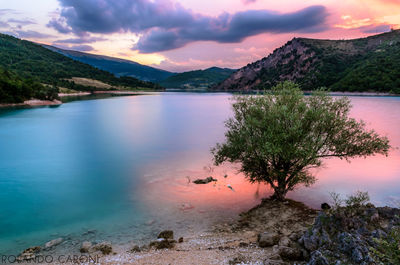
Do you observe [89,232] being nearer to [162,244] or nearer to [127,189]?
[162,244]

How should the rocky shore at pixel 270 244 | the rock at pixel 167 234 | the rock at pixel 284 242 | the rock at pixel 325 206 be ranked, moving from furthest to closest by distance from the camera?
the rock at pixel 325 206 < the rock at pixel 167 234 < the rock at pixel 284 242 < the rocky shore at pixel 270 244

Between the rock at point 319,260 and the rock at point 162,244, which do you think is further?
the rock at point 162,244

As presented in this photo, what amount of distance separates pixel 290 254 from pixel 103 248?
9806 millimetres

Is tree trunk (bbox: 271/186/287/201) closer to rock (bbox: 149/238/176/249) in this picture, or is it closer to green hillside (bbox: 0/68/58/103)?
rock (bbox: 149/238/176/249)

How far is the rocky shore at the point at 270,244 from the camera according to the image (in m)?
10.5

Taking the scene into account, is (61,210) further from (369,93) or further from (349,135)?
(369,93)

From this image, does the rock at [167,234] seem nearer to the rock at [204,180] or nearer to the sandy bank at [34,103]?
the rock at [204,180]

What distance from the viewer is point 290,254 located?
1161 cm

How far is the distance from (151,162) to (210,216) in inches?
744

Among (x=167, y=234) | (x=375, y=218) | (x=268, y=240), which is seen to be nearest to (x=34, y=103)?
(x=167, y=234)

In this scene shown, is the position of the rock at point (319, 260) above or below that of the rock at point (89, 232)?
above

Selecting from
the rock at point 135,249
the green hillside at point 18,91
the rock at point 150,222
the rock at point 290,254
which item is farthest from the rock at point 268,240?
the green hillside at point 18,91

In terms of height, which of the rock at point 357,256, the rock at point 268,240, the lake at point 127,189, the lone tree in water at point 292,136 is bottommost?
the lake at point 127,189

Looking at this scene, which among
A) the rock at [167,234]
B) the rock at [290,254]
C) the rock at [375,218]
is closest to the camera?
the rock at [290,254]
